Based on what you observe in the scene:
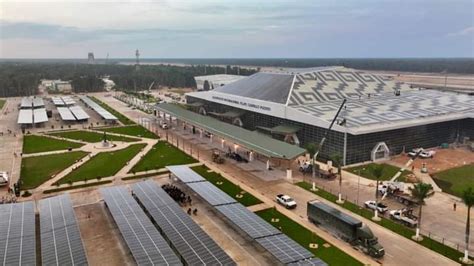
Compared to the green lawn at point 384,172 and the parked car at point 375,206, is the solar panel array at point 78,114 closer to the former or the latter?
the green lawn at point 384,172

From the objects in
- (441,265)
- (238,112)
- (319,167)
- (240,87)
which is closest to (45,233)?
(441,265)

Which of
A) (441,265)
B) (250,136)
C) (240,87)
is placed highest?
(240,87)

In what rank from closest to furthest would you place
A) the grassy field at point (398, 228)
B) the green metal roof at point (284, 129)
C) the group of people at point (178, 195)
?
the grassy field at point (398, 228)
the group of people at point (178, 195)
the green metal roof at point (284, 129)

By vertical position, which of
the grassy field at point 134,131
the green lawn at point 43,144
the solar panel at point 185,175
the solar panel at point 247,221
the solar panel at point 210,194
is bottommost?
the green lawn at point 43,144

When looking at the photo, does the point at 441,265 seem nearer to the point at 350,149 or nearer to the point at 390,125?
the point at 350,149

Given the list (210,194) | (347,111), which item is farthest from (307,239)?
(347,111)

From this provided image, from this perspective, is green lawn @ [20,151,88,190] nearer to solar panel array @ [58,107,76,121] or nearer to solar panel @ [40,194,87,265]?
solar panel @ [40,194,87,265]

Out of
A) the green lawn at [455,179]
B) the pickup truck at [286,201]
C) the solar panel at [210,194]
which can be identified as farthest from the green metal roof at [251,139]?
the green lawn at [455,179]
